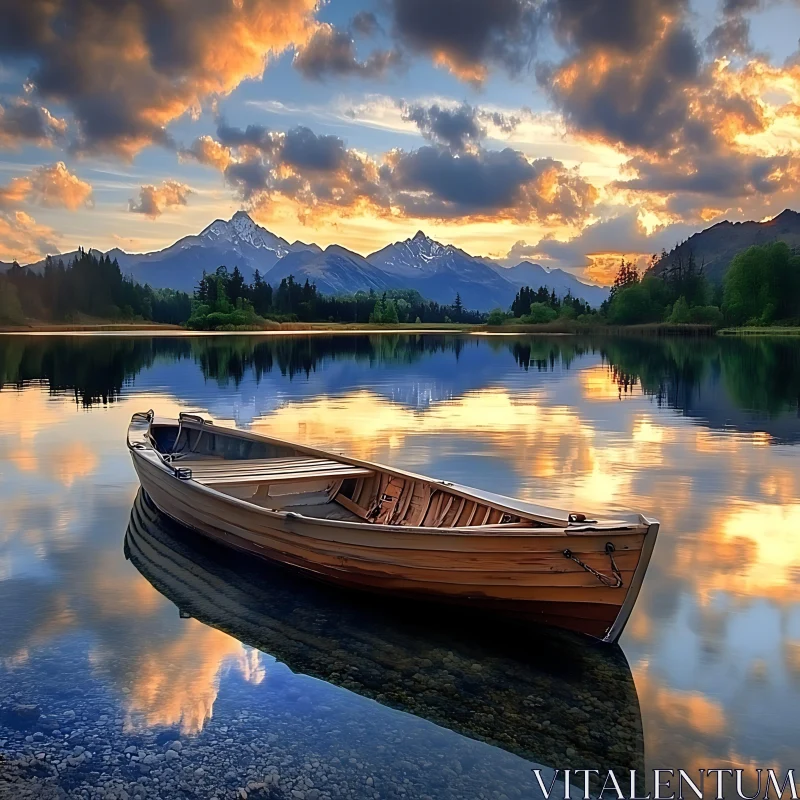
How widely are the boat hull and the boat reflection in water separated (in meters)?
0.35

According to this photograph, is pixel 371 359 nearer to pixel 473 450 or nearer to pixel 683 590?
pixel 473 450

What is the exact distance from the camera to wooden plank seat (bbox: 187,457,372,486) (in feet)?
48.9

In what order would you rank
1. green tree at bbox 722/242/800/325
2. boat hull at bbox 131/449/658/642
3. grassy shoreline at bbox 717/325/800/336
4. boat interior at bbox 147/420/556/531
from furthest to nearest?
green tree at bbox 722/242/800/325
grassy shoreline at bbox 717/325/800/336
boat interior at bbox 147/420/556/531
boat hull at bbox 131/449/658/642

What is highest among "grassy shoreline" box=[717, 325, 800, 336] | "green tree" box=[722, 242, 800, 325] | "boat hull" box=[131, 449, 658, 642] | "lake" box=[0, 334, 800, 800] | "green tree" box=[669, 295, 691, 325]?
"green tree" box=[722, 242, 800, 325]

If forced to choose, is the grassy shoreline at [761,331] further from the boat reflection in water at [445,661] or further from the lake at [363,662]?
the boat reflection in water at [445,661]

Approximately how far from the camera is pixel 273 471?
52.1 ft

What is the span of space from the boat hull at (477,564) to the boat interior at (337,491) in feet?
1.66

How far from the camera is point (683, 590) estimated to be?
12.1 meters

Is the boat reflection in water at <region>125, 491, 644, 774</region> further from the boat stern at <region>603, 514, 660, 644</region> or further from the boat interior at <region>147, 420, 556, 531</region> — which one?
the boat interior at <region>147, 420, 556, 531</region>

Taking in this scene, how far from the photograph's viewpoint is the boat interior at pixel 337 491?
12.1 meters

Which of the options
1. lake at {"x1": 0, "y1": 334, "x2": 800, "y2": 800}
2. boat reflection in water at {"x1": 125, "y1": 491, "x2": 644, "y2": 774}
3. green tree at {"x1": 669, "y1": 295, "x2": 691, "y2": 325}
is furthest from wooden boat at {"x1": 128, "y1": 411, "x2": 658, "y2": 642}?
green tree at {"x1": 669, "y1": 295, "x2": 691, "y2": 325}

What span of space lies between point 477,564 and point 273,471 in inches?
270

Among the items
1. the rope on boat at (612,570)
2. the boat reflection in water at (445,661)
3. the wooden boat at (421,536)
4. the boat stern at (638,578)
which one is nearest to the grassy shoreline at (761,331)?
the wooden boat at (421,536)

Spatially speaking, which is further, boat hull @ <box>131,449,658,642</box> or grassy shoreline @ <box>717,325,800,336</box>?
grassy shoreline @ <box>717,325,800,336</box>
